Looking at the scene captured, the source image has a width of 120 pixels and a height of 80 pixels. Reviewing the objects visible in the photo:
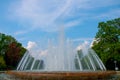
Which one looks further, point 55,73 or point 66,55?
point 66,55

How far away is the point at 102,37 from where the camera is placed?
58.0 metres

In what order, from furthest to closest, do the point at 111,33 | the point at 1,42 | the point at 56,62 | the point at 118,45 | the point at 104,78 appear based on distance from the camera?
the point at 1,42
the point at 111,33
the point at 118,45
the point at 56,62
the point at 104,78

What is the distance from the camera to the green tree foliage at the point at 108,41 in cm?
5466

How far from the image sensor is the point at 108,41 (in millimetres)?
57406

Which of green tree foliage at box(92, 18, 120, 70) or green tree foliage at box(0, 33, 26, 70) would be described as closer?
green tree foliage at box(92, 18, 120, 70)

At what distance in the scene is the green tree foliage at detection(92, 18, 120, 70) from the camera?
5466cm

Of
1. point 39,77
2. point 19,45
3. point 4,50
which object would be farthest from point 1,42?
point 39,77

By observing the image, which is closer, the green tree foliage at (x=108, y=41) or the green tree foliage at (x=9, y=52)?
Result: the green tree foliage at (x=108, y=41)

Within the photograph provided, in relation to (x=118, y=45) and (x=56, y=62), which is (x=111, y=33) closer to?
(x=118, y=45)

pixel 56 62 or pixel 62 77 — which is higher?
pixel 56 62

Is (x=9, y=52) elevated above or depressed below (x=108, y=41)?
above

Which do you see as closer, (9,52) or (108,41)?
(108,41)

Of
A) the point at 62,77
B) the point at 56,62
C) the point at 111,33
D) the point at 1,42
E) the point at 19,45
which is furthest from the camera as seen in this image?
the point at 19,45

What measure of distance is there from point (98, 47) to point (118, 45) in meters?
5.34
